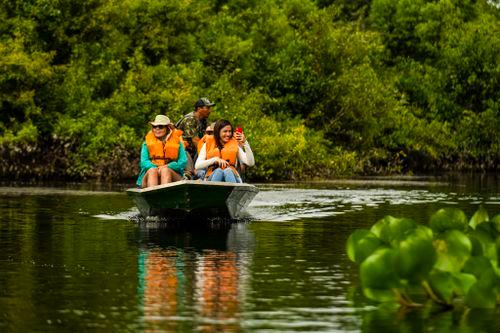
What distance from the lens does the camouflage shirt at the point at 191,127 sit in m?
25.2

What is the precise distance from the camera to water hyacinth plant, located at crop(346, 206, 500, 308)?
1103cm

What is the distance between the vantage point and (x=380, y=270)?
435 inches

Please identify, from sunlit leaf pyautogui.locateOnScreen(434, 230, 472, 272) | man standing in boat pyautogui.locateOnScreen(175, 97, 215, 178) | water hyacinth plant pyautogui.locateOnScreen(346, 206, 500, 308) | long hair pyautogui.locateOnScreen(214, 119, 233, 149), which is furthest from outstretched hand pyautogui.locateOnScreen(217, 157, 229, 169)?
sunlit leaf pyautogui.locateOnScreen(434, 230, 472, 272)

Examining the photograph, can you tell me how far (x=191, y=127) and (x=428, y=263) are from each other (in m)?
14.5

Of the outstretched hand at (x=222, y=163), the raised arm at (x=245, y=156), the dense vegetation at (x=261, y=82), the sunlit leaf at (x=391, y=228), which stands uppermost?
the dense vegetation at (x=261, y=82)

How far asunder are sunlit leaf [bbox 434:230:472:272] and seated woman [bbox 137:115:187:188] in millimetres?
11799

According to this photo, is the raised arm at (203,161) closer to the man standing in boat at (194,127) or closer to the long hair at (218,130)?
the long hair at (218,130)

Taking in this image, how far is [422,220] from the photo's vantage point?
23.5 meters

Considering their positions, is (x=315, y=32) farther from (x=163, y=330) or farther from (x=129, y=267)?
(x=163, y=330)

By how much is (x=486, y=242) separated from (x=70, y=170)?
115 ft

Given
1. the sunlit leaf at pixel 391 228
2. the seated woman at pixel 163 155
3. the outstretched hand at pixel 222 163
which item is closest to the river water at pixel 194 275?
the sunlit leaf at pixel 391 228

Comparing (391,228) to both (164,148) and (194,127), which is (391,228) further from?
(194,127)

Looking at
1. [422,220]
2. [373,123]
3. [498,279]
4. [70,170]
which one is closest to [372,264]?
[498,279]

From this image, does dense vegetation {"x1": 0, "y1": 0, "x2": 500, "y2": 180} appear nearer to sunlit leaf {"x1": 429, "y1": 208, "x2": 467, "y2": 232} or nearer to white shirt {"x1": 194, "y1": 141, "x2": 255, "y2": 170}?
white shirt {"x1": 194, "y1": 141, "x2": 255, "y2": 170}
